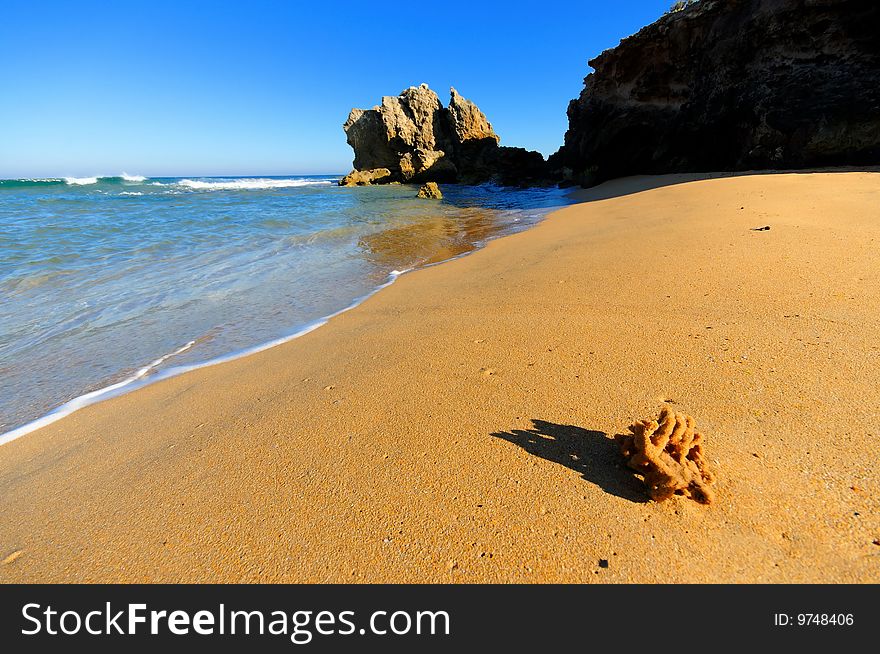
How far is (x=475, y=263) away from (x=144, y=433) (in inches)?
167

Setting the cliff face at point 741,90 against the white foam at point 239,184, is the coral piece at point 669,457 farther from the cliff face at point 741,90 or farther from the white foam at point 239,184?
the white foam at point 239,184

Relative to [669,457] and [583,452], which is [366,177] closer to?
[583,452]

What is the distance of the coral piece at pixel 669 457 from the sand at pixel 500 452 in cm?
6

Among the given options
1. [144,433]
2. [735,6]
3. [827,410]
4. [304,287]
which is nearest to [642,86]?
[735,6]

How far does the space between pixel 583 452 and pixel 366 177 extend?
4939 cm

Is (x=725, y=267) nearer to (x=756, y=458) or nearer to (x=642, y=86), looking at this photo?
(x=756, y=458)

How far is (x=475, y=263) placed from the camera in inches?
219

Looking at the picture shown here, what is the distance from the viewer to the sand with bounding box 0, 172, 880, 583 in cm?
124

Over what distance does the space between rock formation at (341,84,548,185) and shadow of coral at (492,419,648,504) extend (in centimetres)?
4387

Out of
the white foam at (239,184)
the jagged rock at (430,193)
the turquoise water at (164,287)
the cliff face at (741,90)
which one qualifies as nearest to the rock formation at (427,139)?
the white foam at (239,184)

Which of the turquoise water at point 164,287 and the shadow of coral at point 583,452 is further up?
the shadow of coral at point 583,452

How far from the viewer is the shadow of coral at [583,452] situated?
142 centimetres

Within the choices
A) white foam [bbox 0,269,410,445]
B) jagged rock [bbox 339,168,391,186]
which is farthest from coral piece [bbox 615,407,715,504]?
jagged rock [bbox 339,168,391,186]

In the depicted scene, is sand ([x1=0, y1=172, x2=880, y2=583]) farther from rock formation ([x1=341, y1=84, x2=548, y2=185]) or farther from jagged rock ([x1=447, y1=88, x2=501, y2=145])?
jagged rock ([x1=447, y1=88, x2=501, y2=145])
